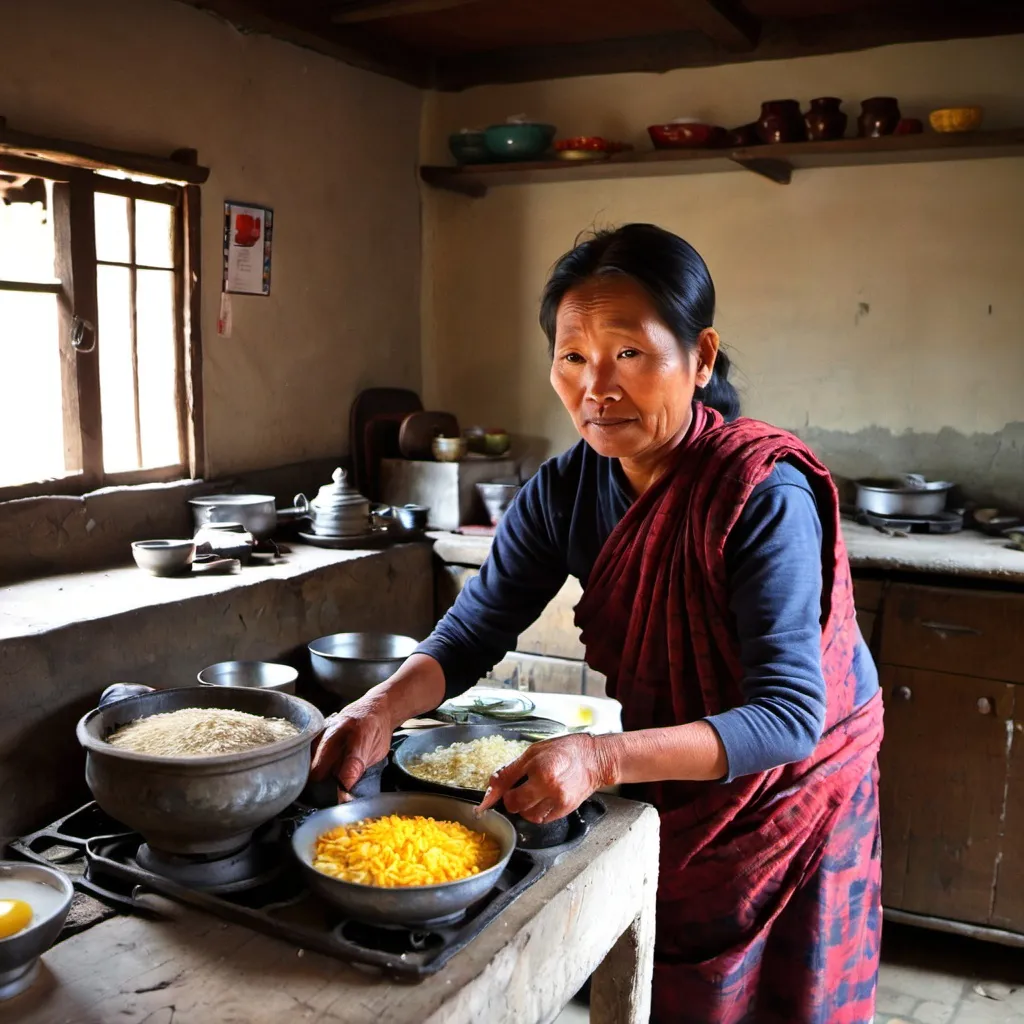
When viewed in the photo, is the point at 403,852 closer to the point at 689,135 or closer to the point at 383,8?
the point at 383,8

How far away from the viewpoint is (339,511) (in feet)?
10.1

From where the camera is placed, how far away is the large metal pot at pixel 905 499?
324cm

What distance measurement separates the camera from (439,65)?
13.2 ft

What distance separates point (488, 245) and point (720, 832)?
298 cm

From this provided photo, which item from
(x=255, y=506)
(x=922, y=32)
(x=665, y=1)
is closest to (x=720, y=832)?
(x=255, y=506)

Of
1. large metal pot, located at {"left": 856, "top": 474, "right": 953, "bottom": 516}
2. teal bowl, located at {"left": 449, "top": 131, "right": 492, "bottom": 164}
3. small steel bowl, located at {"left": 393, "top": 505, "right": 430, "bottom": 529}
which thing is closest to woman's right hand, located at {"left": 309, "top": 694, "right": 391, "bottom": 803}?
small steel bowl, located at {"left": 393, "top": 505, "right": 430, "bottom": 529}

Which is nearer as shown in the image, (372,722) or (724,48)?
(372,722)

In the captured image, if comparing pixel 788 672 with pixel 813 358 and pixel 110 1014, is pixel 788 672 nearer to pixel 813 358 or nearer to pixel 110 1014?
pixel 110 1014

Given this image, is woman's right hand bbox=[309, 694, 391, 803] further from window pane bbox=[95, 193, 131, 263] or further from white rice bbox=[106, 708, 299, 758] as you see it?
window pane bbox=[95, 193, 131, 263]

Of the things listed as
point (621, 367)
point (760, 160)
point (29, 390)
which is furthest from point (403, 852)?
point (760, 160)

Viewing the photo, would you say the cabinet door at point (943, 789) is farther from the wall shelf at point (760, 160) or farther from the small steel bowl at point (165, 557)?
the small steel bowl at point (165, 557)

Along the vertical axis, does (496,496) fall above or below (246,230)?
below

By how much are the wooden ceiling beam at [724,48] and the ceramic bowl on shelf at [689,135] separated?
33 cm

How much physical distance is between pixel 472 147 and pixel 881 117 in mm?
1456
